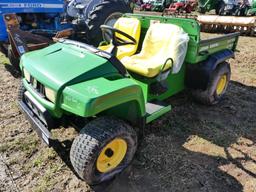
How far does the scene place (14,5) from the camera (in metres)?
5.38

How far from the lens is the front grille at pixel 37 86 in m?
2.51

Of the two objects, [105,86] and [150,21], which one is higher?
[150,21]

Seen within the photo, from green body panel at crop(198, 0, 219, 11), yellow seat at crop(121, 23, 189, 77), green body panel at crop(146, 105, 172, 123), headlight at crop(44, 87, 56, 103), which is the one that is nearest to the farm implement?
yellow seat at crop(121, 23, 189, 77)

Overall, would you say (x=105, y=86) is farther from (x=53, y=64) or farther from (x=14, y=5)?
(x=14, y=5)

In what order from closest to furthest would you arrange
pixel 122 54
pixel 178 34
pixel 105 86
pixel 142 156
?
1. pixel 105 86
2. pixel 142 156
3. pixel 178 34
4. pixel 122 54

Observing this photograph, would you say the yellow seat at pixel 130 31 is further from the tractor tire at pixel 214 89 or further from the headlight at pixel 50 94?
the headlight at pixel 50 94

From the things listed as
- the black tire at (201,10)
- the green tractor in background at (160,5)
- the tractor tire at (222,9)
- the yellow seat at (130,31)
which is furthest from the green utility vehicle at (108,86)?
the green tractor in background at (160,5)

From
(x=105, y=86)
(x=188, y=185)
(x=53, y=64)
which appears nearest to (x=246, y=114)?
(x=188, y=185)

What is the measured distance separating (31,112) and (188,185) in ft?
5.46

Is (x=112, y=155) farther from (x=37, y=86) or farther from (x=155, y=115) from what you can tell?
(x=37, y=86)

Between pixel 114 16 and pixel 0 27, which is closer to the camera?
pixel 114 16

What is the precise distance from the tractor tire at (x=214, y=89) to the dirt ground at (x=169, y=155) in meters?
0.13

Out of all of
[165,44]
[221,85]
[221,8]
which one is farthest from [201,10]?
[165,44]

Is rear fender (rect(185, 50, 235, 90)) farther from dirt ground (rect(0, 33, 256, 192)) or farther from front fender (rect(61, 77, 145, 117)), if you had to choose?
front fender (rect(61, 77, 145, 117))
